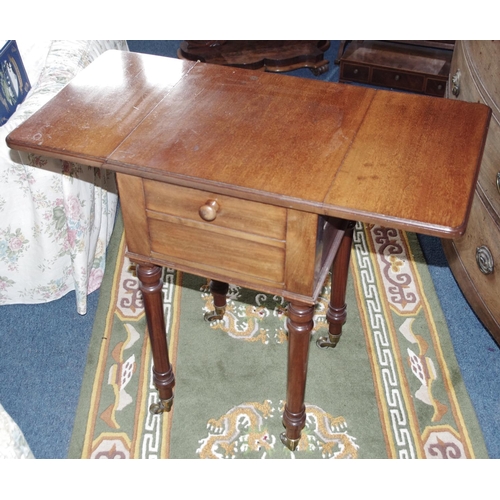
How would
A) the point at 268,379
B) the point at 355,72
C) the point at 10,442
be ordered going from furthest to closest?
the point at 355,72, the point at 268,379, the point at 10,442

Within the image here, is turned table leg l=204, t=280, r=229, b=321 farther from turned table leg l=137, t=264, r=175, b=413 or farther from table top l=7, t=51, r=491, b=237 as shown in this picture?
table top l=7, t=51, r=491, b=237

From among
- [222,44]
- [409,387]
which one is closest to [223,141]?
[409,387]

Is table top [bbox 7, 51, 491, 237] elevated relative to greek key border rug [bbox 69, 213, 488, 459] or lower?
elevated

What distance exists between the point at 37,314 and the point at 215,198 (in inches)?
50.6

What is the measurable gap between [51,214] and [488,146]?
143 cm

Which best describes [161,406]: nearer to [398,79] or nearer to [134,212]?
[134,212]

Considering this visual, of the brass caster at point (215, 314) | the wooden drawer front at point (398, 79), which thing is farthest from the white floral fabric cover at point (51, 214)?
the wooden drawer front at point (398, 79)

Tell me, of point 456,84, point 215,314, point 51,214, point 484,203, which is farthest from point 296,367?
point 456,84

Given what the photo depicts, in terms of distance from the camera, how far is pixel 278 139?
1397 mm

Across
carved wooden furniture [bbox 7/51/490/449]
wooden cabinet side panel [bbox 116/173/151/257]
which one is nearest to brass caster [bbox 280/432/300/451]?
carved wooden furniture [bbox 7/51/490/449]

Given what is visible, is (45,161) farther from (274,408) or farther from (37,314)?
(274,408)

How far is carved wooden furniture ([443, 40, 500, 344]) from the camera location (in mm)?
1859

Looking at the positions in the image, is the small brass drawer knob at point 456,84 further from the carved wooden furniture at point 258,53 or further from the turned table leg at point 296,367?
the carved wooden furniture at point 258,53

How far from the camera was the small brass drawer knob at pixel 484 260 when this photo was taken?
196cm
